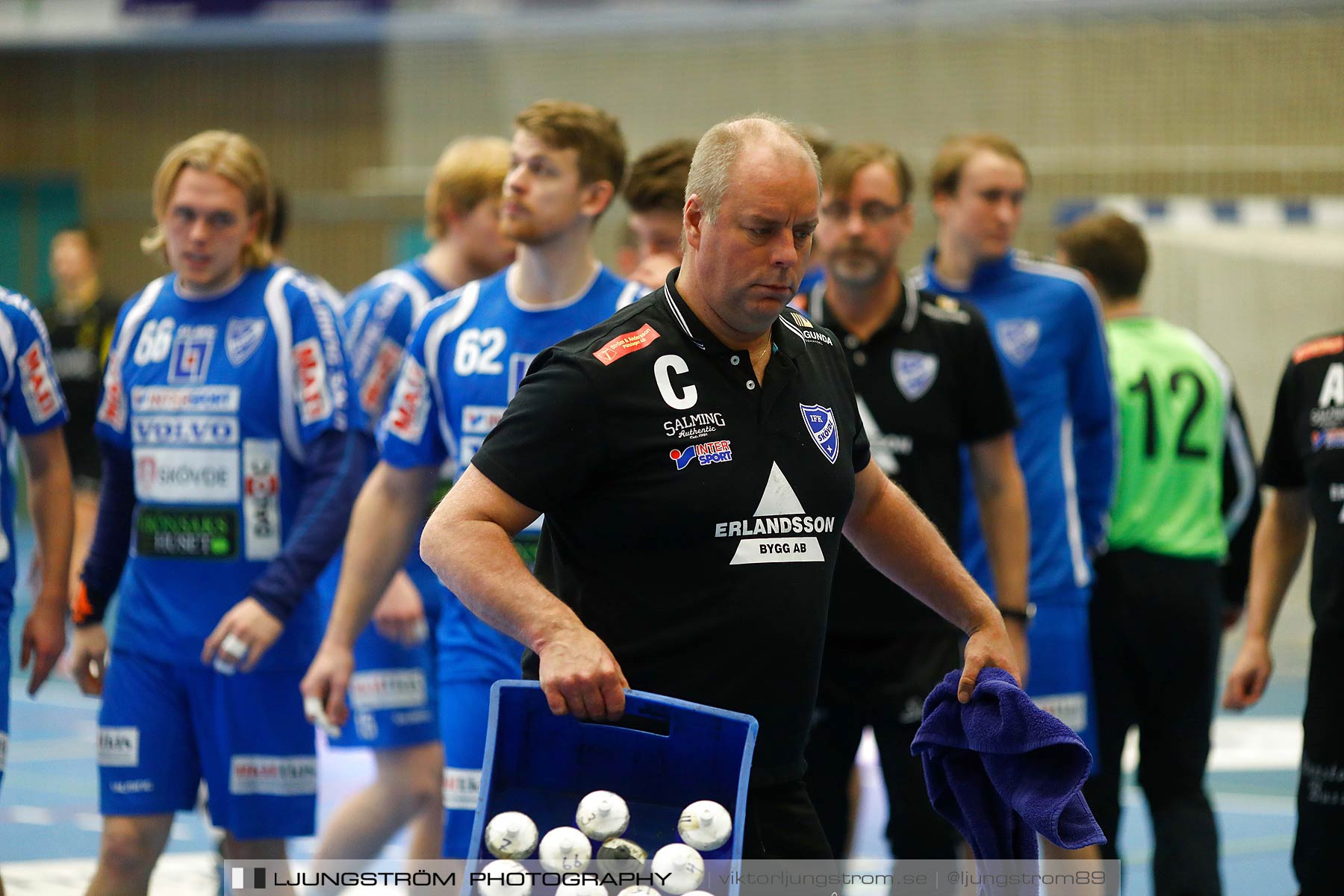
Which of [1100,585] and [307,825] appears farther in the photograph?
[1100,585]

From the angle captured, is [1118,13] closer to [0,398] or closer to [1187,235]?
[1187,235]

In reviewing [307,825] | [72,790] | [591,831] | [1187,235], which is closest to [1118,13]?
[1187,235]

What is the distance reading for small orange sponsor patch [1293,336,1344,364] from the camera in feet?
14.8

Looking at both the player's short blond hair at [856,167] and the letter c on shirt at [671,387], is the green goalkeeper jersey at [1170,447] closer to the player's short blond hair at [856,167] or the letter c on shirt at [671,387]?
the player's short blond hair at [856,167]

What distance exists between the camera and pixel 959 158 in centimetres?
577

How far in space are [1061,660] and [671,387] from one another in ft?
9.33

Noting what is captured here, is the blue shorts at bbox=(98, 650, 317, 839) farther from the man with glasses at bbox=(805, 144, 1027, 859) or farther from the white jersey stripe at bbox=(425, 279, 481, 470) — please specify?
the man with glasses at bbox=(805, 144, 1027, 859)

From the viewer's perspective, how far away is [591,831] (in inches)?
99.5

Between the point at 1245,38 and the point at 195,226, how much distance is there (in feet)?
39.2

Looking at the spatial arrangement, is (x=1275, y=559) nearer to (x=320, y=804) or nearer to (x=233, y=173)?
(x=233, y=173)

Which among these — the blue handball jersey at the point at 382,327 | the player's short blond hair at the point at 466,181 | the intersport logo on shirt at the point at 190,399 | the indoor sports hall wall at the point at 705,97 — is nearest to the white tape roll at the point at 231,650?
the intersport logo on shirt at the point at 190,399

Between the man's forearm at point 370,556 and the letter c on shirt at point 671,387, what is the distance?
160 cm

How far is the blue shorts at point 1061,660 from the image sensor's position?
208 inches

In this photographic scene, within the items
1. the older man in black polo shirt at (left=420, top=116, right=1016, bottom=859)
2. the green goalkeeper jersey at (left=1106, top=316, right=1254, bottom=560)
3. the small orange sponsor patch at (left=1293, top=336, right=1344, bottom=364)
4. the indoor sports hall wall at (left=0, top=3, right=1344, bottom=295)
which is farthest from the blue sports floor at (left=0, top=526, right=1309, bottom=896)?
the indoor sports hall wall at (left=0, top=3, right=1344, bottom=295)
